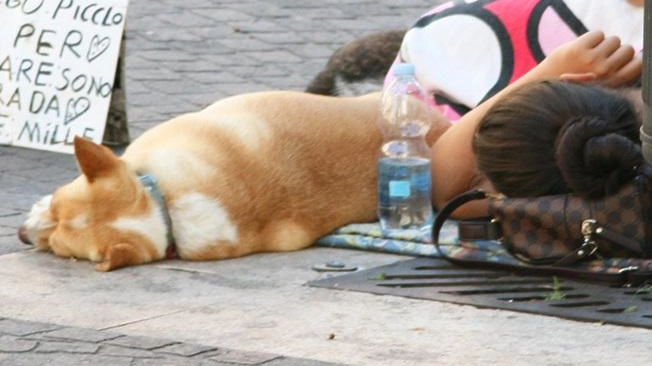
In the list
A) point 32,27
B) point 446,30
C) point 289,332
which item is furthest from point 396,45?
point 289,332

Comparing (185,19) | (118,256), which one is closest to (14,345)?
(118,256)

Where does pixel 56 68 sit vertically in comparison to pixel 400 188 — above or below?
above

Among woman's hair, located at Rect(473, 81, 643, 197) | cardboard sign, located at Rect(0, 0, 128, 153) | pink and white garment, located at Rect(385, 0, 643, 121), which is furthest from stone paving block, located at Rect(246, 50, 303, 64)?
woman's hair, located at Rect(473, 81, 643, 197)

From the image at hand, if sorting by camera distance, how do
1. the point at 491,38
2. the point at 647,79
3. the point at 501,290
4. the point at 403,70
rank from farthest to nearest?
the point at 491,38
the point at 403,70
the point at 501,290
the point at 647,79

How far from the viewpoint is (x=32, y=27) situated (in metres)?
7.08

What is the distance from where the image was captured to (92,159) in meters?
4.95

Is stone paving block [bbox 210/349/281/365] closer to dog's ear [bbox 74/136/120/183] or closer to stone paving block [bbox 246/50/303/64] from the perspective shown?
dog's ear [bbox 74/136/120/183]

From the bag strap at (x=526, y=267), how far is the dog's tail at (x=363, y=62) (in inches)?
57.6

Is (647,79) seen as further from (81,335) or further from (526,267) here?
(81,335)

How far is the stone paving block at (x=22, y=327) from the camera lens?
13.7ft

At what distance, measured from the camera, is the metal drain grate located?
4340 mm

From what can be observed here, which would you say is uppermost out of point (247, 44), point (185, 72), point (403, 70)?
point (403, 70)

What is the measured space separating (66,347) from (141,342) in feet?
0.61

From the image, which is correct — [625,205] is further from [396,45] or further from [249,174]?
[396,45]
